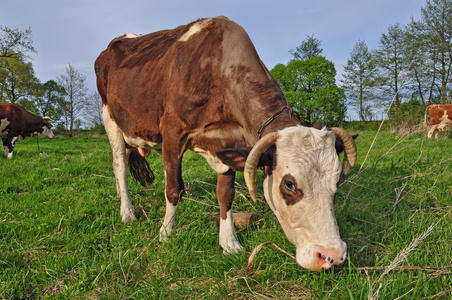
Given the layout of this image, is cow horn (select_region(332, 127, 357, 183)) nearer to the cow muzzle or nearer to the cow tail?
the cow muzzle

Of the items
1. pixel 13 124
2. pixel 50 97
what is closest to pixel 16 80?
pixel 50 97

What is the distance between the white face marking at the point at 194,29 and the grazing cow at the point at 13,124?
407 inches

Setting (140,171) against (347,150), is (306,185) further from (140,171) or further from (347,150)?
(140,171)

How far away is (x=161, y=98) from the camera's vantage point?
11.2 ft

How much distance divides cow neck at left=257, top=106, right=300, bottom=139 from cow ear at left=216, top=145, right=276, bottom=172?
237mm

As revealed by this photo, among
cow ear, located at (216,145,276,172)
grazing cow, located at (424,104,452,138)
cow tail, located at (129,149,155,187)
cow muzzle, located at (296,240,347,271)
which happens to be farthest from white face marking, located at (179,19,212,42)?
grazing cow, located at (424,104,452,138)

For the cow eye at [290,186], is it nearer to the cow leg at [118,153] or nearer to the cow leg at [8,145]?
the cow leg at [118,153]

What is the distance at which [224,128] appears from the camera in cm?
299

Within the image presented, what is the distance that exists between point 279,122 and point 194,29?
1.72 meters

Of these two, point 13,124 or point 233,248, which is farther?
point 13,124

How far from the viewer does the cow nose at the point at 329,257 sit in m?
A: 1.89

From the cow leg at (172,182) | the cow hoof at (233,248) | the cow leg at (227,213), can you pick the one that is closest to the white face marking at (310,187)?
the cow hoof at (233,248)

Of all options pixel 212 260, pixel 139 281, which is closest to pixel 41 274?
pixel 139 281

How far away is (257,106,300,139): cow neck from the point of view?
2.47 metres
